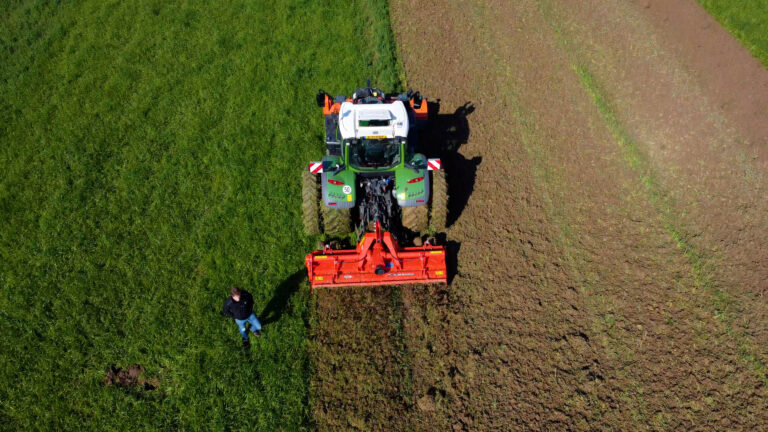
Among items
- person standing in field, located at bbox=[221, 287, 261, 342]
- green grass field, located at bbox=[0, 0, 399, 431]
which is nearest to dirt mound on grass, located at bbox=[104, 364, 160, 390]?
green grass field, located at bbox=[0, 0, 399, 431]

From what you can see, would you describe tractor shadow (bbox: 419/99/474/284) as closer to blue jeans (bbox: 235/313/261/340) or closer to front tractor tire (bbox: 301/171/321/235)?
front tractor tire (bbox: 301/171/321/235)

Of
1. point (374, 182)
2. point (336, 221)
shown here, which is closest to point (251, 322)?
point (336, 221)

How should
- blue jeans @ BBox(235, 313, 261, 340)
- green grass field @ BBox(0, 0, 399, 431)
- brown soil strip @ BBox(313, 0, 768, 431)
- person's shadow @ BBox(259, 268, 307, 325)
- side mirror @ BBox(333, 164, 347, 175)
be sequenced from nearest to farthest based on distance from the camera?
brown soil strip @ BBox(313, 0, 768, 431), green grass field @ BBox(0, 0, 399, 431), blue jeans @ BBox(235, 313, 261, 340), person's shadow @ BBox(259, 268, 307, 325), side mirror @ BBox(333, 164, 347, 175)

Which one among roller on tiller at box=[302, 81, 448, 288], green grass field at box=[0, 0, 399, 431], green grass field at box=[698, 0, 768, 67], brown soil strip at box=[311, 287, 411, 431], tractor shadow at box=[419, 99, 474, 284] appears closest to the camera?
brown soil strip at box=[311, 287, 411, 431]

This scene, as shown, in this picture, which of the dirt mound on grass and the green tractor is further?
the green tractor

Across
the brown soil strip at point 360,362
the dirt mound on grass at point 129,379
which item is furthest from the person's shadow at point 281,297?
the dirt mound on grass at point 129,379
